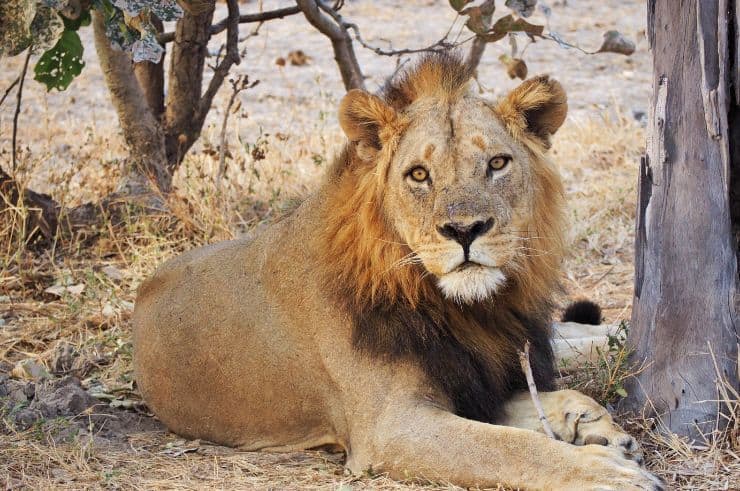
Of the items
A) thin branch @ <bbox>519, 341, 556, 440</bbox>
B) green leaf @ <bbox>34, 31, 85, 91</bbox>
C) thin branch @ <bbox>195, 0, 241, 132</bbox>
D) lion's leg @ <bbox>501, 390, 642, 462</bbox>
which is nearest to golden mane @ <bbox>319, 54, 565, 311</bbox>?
thin branch @ <bbox>519, 341, 556, 440</bbox>

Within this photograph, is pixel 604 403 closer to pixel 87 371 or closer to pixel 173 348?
pixel 173 348

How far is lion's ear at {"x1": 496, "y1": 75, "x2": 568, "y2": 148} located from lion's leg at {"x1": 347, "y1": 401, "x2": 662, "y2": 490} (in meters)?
1.07

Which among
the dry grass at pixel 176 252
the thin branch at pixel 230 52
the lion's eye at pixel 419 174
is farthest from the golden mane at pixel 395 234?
the thin branch at pixel 230 52

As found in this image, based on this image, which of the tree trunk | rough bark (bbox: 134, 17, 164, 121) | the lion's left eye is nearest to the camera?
the tree trunk

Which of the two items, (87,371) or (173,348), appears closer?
(173,348)

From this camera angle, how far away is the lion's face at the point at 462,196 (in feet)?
11.1

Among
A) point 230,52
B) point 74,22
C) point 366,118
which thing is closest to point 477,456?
point 366,118

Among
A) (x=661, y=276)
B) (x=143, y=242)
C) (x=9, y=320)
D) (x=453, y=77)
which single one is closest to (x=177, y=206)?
(x=143, y=242)

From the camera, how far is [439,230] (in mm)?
3412

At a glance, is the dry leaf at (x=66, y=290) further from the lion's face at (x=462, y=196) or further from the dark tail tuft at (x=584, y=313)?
the lion's face at (x=462, y=196)

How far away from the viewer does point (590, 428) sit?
12.1 ft

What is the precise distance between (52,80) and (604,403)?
304cm

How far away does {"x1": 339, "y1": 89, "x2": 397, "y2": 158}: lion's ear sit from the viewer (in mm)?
3773

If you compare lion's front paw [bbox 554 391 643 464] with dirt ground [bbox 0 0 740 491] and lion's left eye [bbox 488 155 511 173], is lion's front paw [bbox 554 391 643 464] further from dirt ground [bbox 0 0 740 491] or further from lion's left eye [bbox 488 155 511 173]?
lion's left eye [bbox 488 155 511 173]
